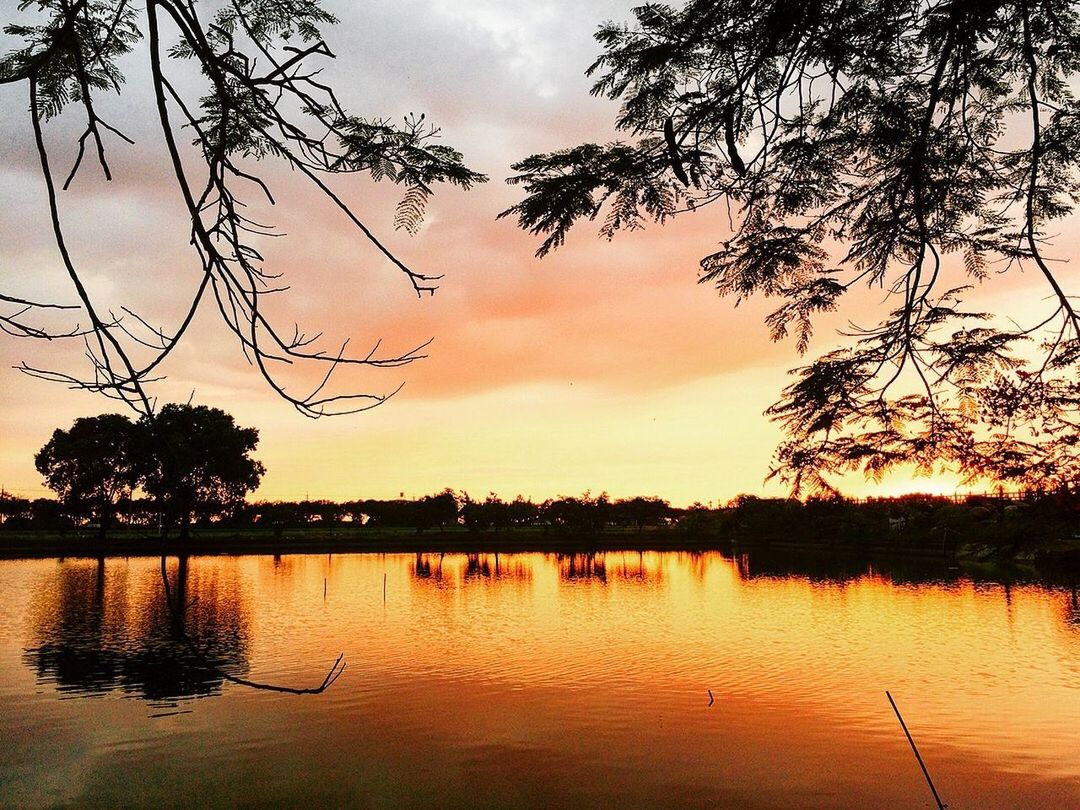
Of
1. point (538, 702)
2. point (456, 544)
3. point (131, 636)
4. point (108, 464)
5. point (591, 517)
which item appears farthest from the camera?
point (591, 517)

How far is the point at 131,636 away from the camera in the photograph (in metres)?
33.3

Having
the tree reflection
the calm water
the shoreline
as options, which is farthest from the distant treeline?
the tree reflection

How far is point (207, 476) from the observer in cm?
7962

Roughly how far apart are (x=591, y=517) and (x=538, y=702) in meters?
112

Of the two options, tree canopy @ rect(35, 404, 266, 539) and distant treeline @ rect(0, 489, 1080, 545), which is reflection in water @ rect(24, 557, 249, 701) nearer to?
distant treeline @ rect(0, 489, 1080, 545)

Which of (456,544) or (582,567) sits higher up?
(456,544)

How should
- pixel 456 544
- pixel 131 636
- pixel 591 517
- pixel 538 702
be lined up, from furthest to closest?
pixel 591 517, pixel 456 544, pixel 131 636, pixel 538 702

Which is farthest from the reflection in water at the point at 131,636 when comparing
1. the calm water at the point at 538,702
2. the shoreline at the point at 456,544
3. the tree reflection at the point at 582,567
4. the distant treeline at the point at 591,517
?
the tree reflection at the point at 582,567

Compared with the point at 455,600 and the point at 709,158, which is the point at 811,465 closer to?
the point at 709,158

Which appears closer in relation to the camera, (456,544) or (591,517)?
(456,544)

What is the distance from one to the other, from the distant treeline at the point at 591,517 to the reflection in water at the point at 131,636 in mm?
9128

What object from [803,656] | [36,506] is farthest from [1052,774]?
[36,506]

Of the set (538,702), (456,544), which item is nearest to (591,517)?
(456,544)

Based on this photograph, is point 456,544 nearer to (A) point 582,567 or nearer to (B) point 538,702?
(A) point 582,567
